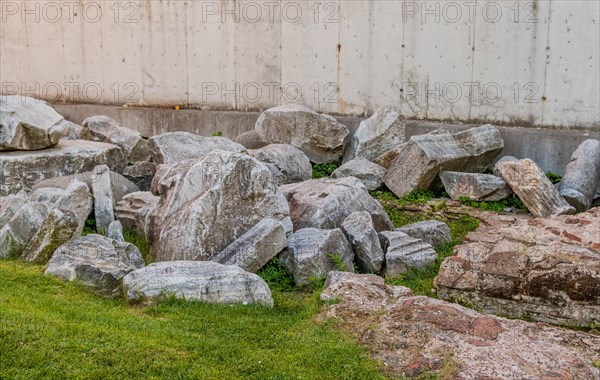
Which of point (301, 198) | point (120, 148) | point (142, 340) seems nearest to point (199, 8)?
point (120, 148)

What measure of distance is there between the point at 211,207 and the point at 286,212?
80 cm

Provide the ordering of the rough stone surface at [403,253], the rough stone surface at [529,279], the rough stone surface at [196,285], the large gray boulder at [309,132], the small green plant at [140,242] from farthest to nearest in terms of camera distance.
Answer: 1. the large gray boulder at [309,132]
2. the small green plant at [140,242]
3. the rough stone surface at [403,253]
4. the rough stone surface at [196,285]
5. the rough stone surface at [529,279]

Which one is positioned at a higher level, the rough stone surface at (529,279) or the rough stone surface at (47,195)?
the rough stone surface at (47,195)

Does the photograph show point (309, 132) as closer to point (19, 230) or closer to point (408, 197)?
point (408, 197)

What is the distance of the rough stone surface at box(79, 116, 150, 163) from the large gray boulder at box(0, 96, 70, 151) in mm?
1332

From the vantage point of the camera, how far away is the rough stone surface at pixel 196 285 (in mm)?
5516

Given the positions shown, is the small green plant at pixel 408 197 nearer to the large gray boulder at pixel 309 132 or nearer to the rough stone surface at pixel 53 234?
the large gray boulder at pixel 309 132

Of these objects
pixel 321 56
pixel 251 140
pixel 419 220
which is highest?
pixel 321 56

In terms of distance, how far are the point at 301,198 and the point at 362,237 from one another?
1287mm

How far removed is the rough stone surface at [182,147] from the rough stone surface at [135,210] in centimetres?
115

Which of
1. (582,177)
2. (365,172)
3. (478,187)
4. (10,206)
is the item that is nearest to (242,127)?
(365,172)

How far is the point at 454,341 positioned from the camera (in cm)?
450

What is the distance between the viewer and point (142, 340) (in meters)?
4.58

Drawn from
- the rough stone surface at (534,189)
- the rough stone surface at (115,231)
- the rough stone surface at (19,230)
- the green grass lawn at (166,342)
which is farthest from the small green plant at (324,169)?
the green grass lawn at (166,342)
